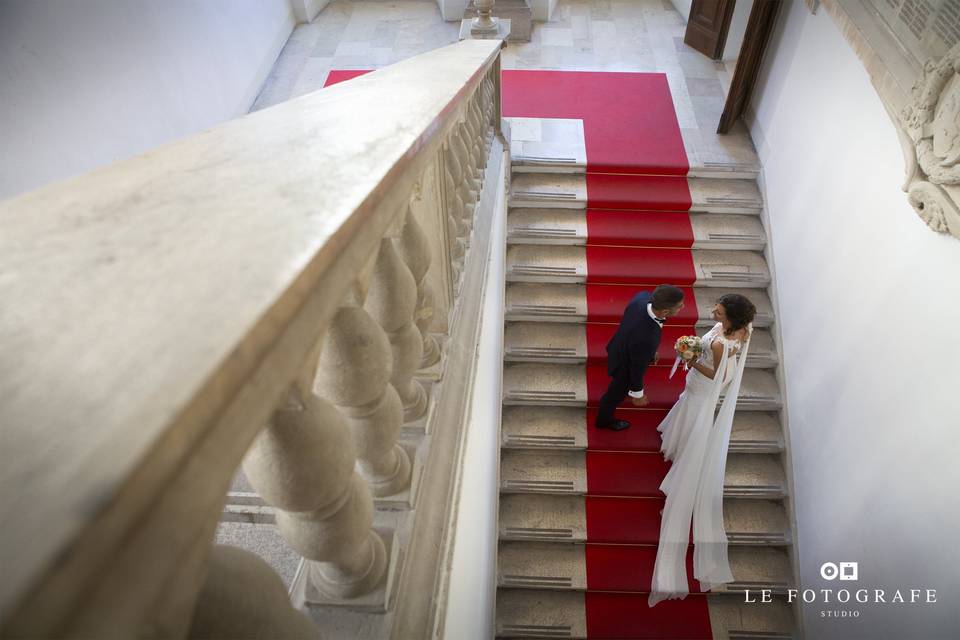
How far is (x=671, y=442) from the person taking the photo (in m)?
4.02

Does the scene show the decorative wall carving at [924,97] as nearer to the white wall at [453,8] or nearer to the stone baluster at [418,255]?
the stone baluster at [418,255]

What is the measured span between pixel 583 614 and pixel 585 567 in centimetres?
30

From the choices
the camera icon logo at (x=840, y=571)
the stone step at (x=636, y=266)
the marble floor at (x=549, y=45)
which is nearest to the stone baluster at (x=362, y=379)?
the camera icon logo at (x=840, y=571)

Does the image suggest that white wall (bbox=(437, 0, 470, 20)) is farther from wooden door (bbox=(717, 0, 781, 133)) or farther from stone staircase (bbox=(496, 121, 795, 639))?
wooden door (bbox=(717, 0, 781, 133))

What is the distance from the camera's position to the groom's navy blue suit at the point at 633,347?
11.1 feet

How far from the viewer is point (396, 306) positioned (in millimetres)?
1121

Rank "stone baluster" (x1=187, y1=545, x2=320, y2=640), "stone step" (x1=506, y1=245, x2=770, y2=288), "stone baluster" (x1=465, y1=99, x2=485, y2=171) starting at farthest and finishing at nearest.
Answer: "stone step" (x1=506, y1=245, x2=770, y2=288), "stone baluster" (x1=465, y1=99, x2=485, y2=171), "stone baluster" (x1=187, y1=545, x2=320, y2=640)

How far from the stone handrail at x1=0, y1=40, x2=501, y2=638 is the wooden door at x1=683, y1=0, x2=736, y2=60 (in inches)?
253

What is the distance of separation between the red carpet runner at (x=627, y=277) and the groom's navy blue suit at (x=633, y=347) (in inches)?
23.5

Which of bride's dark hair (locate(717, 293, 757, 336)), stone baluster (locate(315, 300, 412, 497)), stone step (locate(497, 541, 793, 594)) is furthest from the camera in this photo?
stone step (locate(497, 541, 793, 594))

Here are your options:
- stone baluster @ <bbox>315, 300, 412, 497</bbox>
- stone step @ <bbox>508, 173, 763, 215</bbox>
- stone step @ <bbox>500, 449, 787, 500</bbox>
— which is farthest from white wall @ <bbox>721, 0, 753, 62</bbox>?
stone baluster @ <bbox>315, 300, 412, 497</bbox>

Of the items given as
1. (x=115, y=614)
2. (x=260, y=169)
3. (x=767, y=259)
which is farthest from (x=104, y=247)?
(x=767, y=259)

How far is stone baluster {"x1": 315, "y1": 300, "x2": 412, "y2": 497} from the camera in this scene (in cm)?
83

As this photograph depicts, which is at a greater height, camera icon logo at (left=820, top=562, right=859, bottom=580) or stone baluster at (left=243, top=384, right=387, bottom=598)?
stone baluster at (left=243, top=384, right=387, bottom=598)
